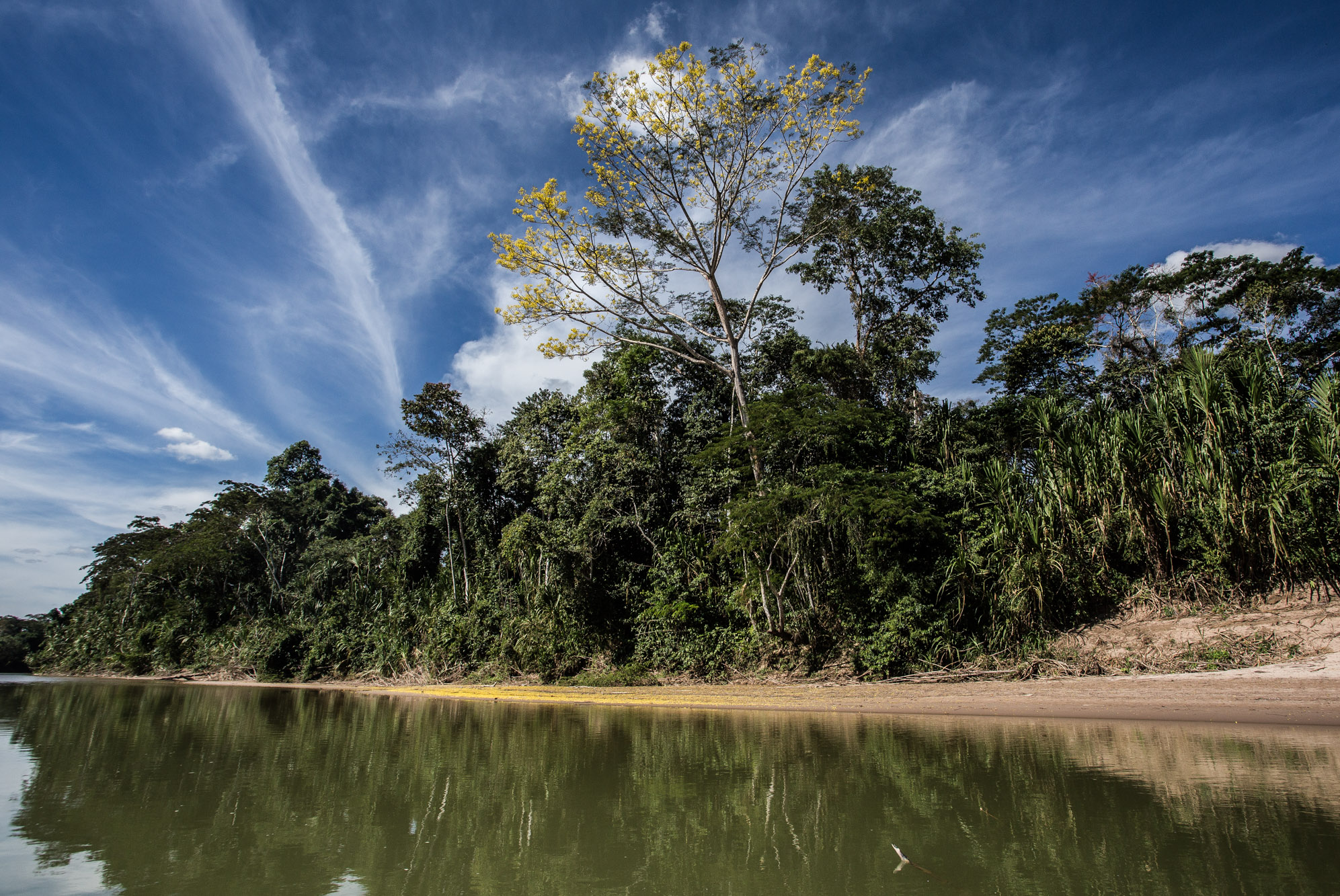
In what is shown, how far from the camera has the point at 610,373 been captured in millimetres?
18844

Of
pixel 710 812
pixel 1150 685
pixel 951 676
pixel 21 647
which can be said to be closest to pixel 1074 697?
pixel 1150 685

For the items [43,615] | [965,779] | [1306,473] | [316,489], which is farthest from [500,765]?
[43,615]

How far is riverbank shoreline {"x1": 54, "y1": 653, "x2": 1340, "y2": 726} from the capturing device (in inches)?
279

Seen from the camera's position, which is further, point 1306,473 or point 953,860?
point 1306,473

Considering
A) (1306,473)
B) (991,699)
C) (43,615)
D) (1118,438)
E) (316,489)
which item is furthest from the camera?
(43,615)

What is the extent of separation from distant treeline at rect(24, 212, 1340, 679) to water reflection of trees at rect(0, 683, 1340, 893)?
5.05 metres

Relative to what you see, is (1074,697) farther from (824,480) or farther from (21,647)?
(21,647)

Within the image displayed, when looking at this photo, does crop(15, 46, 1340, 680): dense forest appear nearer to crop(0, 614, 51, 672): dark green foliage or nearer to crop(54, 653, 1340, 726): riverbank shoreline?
crop(54, 653, 1340, 726): riverbank shoreline

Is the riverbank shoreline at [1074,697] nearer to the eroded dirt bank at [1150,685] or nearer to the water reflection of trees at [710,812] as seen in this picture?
the eroded dirt bank at [1150,685]

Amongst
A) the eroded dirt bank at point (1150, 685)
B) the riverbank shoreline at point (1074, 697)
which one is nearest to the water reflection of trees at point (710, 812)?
the riverbank shoreline at point (1074, 697)

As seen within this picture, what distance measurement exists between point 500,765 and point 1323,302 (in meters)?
24.8

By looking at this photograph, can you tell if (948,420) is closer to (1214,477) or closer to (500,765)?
(1214,477)

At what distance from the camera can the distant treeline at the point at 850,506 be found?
10.6 metres

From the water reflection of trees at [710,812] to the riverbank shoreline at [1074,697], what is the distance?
46.5 inches
